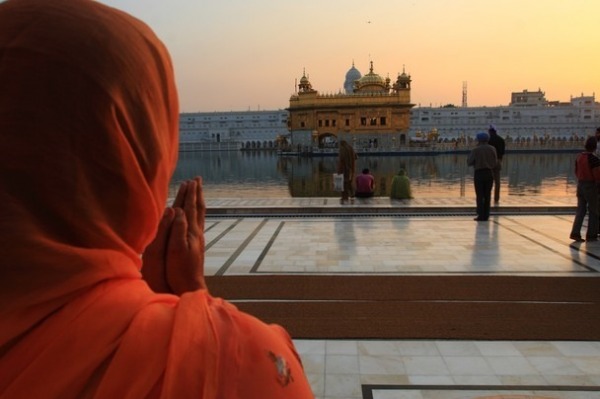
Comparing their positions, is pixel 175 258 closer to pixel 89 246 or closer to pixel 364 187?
pixel 89 246

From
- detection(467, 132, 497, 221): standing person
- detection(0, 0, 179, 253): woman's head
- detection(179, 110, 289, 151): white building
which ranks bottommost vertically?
detection(467, 132, 497, 221): standing person

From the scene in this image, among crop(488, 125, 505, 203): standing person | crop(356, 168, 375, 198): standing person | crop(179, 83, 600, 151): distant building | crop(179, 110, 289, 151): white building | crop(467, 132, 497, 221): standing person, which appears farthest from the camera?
crop(179, 110, 289, 151): white building

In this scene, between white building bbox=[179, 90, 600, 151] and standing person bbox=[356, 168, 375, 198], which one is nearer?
standing person bbox=[356, 168, 375, 198]

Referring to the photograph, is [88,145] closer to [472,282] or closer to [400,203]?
[472,282]

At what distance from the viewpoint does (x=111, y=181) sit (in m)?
0.62

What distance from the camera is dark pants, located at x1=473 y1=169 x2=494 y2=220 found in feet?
24.9

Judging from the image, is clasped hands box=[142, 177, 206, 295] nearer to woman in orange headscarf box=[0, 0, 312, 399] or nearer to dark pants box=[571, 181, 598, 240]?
woman in orange headscarf box=[0, 0, 312, 399]

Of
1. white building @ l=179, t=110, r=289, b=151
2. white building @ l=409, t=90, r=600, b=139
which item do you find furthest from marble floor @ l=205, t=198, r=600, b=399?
white building @ l=179, t=110, r=289, b=151

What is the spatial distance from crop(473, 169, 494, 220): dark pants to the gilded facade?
A: 125 feet

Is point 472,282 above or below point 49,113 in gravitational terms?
below

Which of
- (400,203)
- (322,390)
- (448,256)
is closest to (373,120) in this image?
(400,203)

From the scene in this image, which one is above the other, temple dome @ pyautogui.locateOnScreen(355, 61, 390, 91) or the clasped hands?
temple dome @ pyautogui.locateOnScreen(355, 61, 390, 91)

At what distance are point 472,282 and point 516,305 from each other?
2.22 feet

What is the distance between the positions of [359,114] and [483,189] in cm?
3947
